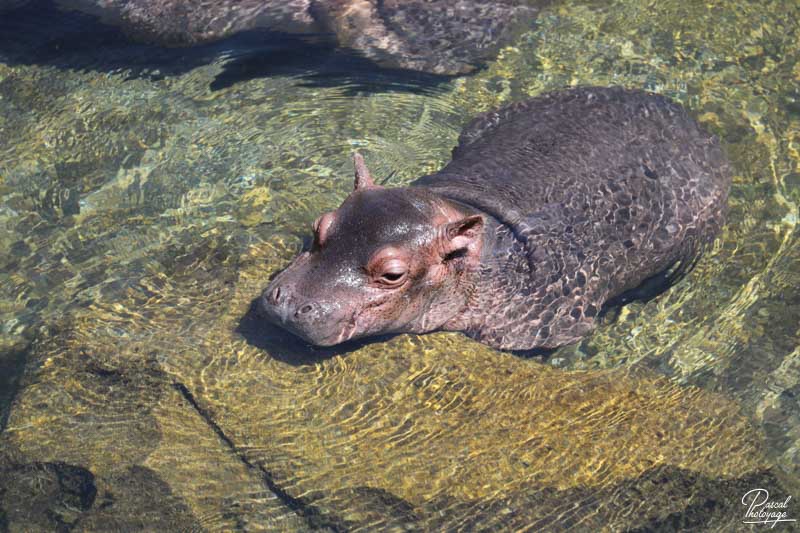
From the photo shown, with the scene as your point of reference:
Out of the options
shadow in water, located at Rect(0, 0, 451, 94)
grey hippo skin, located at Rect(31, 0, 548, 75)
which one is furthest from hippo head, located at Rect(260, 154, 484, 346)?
grey hippo skin, located at Rect(31, 0, 548, 75)

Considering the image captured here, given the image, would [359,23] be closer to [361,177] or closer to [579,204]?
[361,177]

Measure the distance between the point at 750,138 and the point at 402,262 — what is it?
4.75m

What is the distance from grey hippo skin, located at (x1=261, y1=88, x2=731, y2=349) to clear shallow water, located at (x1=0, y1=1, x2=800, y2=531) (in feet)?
1.10

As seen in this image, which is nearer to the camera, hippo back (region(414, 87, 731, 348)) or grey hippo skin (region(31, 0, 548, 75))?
hippo back (region(414, 87, 731, 348))

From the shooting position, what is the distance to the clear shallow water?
5.30 metres

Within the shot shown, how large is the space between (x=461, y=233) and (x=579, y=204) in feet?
3.98

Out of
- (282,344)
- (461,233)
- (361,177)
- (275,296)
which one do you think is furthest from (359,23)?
(275,296)

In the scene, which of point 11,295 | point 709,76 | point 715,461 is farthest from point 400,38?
point 715,461

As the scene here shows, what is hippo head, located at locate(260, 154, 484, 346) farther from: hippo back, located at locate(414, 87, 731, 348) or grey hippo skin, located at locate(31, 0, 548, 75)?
grey hippo skin, located at locate(31, 0, 548, 75)

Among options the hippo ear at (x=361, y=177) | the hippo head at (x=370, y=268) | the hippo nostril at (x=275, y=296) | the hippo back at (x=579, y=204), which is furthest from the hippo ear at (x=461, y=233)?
the hippo nostril at (x=275, y=296)

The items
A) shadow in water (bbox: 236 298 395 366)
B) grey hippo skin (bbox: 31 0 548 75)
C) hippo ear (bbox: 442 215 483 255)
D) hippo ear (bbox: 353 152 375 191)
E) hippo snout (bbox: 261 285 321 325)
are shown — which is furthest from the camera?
grey hippo skin (bbox: 31 0 548 75)

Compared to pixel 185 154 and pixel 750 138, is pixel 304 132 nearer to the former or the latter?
pixel 185 154

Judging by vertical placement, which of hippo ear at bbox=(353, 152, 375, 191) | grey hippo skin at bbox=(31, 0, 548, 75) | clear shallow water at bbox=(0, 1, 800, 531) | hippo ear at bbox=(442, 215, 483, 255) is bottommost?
clear shallow water at bbox=(0, 1, 800, 531)

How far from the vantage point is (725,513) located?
219 inches
